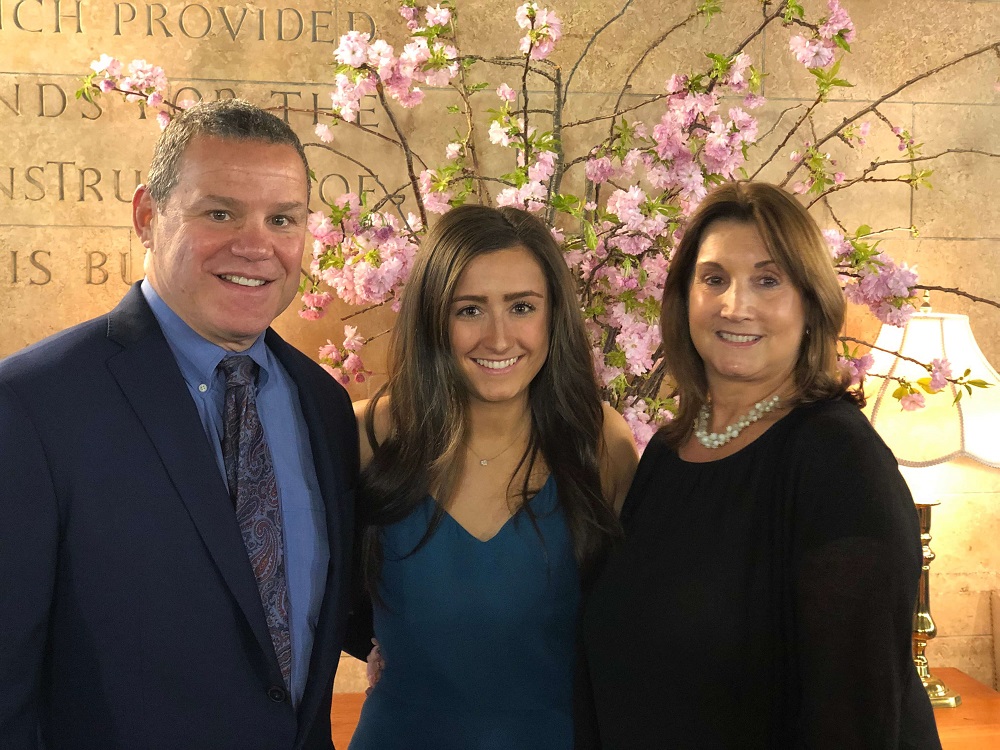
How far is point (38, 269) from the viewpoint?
9.37 feet

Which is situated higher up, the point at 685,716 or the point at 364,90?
the point at 364,90

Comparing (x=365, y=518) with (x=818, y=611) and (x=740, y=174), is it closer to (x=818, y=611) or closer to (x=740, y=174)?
(x=818, y=611)

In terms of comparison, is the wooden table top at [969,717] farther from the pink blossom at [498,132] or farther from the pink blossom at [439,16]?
the pink blossom at [439,16]

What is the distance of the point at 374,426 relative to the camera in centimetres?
Result: 214

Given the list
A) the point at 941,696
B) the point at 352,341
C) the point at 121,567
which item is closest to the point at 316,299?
the point at 352,341

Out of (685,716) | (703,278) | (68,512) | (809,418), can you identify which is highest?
(703,278)

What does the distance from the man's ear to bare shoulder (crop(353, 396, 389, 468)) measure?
70 centimetres

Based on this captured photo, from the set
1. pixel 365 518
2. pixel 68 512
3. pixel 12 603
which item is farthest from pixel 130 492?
pixel 365 518

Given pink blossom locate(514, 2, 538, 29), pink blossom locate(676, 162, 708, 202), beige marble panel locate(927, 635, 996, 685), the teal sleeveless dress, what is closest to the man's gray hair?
the teal sleeveless dress

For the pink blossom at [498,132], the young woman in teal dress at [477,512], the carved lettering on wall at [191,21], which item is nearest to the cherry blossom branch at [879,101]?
the pink blossom at [498,132]

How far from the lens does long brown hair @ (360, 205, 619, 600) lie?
1.97 metres

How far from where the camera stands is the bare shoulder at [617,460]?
212 centimetres

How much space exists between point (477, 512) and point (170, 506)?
0.79m

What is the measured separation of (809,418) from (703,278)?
35cm
